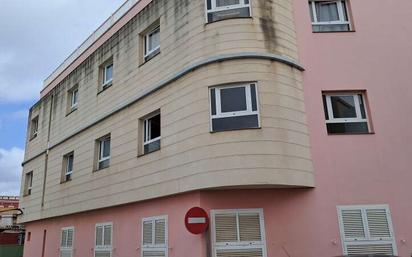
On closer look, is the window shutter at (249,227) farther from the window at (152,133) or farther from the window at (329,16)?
the window at (329,16)

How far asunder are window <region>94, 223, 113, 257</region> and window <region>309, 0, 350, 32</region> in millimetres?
9094

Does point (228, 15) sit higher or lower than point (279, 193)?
higher

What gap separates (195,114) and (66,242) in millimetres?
8703

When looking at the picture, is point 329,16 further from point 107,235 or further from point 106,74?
point 107,235

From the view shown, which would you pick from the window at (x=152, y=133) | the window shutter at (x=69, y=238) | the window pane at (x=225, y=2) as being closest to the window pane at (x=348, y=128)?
the window pane at (x=225, y=2)

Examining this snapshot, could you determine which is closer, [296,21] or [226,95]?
[226,95]

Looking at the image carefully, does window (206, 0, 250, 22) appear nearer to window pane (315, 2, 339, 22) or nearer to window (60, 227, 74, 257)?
window pane (315, 2, 339, 22)

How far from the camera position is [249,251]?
28.7 feet

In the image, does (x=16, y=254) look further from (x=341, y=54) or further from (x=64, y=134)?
(x=341, y=54)

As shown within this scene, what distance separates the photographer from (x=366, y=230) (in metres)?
9.04

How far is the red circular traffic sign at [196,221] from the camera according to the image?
329 inches

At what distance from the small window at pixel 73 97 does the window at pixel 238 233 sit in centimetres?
1025

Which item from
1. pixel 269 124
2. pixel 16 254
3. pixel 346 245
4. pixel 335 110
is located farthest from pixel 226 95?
pixel 16 254

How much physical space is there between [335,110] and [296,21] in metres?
2.83
